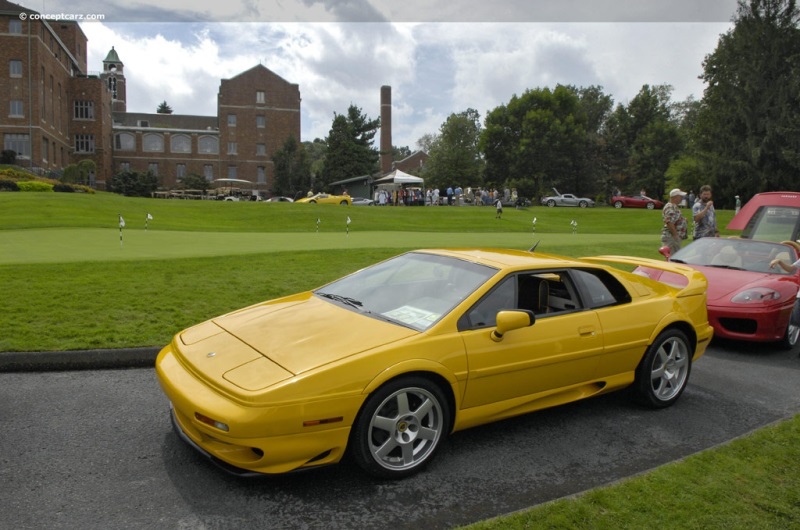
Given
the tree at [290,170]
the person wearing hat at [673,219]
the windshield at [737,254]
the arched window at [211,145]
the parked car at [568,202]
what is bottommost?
the windshield at [737,254]

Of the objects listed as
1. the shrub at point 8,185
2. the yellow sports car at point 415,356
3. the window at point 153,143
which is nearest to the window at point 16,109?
the window at point 153,143

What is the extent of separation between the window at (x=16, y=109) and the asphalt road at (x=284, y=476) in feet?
187

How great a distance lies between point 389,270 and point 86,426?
258cm

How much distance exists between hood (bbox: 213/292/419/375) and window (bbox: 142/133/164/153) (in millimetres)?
77951

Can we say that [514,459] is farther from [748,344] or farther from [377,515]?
[748,344]

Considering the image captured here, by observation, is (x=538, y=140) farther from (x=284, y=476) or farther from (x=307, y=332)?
(x=284, y=476)

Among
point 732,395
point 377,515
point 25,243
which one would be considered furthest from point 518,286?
point 25,243

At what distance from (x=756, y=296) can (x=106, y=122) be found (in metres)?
74.3

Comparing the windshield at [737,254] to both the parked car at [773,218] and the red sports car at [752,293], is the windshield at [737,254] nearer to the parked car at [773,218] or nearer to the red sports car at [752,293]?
the red sports car at [752,293]

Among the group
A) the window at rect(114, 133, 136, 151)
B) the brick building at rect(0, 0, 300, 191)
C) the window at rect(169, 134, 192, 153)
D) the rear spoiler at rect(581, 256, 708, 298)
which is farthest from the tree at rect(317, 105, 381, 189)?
the rear spoiler at rect(581, 256, 708, 298)

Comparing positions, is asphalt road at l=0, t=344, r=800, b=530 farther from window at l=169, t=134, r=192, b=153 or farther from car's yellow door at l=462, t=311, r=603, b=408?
window at l=169, t=134, r=192, b=153

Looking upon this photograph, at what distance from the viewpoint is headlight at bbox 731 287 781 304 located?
7066mm

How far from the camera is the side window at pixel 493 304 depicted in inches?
159

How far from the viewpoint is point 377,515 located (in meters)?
3.19
